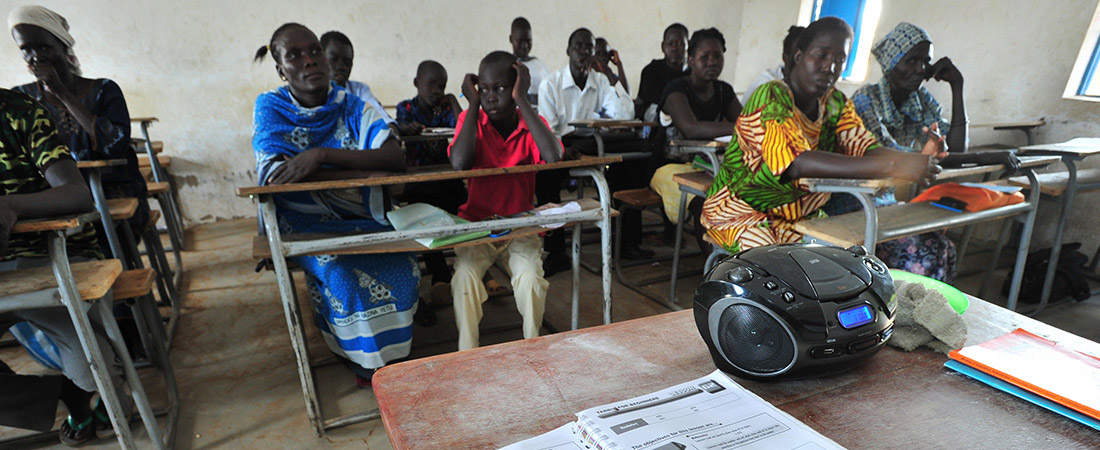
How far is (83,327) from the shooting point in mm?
1367

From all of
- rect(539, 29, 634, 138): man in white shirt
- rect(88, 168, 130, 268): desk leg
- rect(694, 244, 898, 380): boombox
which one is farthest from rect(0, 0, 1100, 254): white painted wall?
rect(694, 244, 898, 380): boombox

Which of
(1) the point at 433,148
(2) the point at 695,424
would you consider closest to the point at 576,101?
(1) the point at 433,148

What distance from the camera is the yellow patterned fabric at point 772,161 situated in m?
1.78

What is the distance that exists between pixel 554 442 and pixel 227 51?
199 inches

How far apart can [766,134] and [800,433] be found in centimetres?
145

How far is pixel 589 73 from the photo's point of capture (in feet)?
12.9

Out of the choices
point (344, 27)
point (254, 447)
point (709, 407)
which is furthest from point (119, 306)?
point (344, 27)

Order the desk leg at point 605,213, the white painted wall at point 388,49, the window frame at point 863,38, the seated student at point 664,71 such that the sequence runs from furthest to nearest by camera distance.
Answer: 1. the window frame at point 863,38
2. the seated student at point 664,71
3. the white painted wall at point 388,49
4. the desk leg at point 605,213

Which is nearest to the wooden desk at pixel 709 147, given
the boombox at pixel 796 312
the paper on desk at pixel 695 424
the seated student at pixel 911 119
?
the seated student at pixel 911 119

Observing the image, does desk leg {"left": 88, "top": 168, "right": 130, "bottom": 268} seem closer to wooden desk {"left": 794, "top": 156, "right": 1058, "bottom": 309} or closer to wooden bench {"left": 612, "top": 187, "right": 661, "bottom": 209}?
wooden bench {"left": 612, "top": 187, "right": 661, "bottom": 209}

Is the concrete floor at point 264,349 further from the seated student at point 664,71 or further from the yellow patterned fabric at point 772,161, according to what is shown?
the seated student at point 664,71

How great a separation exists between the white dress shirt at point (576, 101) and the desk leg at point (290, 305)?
98.2 inches

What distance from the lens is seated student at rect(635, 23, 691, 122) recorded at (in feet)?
13.7

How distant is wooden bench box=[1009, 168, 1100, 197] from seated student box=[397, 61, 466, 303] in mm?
2906
